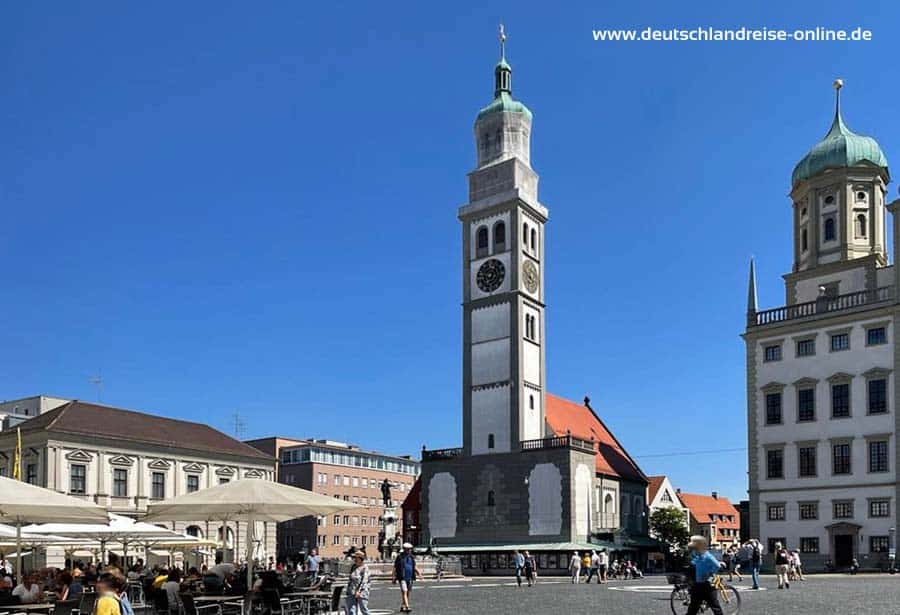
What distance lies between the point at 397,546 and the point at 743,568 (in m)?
19.2

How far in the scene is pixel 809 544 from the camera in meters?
53.4

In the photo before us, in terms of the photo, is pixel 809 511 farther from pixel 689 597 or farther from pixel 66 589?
pixel 66 589

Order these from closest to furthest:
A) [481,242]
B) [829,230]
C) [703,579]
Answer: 1. [703,579]
2. [829,230]
3. [481,242]

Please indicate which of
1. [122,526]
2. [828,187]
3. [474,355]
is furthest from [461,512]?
[122,526]

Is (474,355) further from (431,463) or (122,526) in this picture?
(122,526)

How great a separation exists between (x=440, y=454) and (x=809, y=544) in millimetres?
23348

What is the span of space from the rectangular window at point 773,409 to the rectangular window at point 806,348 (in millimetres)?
2684

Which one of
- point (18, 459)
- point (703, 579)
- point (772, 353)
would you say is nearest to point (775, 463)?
point (772, 353)

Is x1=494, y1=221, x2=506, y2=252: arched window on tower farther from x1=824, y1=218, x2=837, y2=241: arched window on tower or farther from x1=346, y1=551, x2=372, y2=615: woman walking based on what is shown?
x1=346, y1=551, x2=372, y2=615: woman walking

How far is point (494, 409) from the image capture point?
203ft

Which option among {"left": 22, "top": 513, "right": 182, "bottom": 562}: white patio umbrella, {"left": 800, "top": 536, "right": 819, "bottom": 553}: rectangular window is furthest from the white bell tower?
{"left": 22, "top": 513, "right": 182, "bottom": 562}: white patio umbrella

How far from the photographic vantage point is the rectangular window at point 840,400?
53094mm

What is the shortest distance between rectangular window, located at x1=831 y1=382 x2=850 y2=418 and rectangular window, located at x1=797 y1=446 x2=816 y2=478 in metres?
2.34

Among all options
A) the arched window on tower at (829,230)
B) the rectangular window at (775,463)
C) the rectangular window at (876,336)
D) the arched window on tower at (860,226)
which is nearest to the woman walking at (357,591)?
the rectangular window at (876,336)
